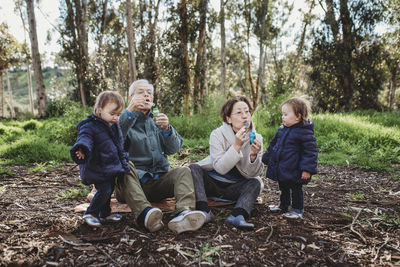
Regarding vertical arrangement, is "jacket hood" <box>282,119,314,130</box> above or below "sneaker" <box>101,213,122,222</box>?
above

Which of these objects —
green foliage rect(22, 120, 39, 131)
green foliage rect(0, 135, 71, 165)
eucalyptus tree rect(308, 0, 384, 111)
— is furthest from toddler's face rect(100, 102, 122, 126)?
eucalyptus tree rect(308, 0, 384, 111)

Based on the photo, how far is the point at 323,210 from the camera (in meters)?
2.83

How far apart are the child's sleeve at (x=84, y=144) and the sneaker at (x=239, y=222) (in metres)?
1.30

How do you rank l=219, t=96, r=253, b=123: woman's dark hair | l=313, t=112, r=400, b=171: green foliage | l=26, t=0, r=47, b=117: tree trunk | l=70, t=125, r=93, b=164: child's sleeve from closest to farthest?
l=70, t=125, r=93, b=164: child's sleeve, l=219, t=96, r=253, b=123: woman's dark hair, l=313, t=112, r=400, b=171: green foliage, l=26, t=0, r=47, b=117: tree trunk

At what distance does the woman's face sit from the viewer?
2664 mm

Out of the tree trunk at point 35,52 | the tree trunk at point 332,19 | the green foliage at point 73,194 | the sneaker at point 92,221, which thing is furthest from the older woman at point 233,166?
the tree trunk at point 35,52

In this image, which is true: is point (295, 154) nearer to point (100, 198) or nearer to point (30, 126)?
point (100, 198)

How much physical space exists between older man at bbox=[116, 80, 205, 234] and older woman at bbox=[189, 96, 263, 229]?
0.19 meters

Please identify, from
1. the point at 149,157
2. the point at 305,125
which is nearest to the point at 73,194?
the point at 149,157

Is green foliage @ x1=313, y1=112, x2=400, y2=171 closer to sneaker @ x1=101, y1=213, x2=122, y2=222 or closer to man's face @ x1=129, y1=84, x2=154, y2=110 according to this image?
man's face @ x1=129, y1=84, x2=154, y2=110

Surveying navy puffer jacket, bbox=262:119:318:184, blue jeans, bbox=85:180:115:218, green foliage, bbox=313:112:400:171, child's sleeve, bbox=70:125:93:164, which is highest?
child's sleeve, bbox=70:125:93:164

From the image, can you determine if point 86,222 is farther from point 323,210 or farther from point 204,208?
point 323,210

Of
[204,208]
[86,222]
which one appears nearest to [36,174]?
[86,222]

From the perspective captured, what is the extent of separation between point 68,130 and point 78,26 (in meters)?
11.9
